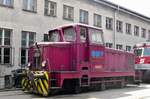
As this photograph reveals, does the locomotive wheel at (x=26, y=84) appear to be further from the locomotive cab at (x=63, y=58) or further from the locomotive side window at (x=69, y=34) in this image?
the locomotive side window at (x=69, y=34)

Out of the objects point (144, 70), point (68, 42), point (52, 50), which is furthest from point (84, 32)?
point (144, 70)

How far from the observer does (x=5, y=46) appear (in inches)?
805

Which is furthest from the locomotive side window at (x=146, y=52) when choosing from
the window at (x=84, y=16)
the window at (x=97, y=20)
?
the window at (x=97, y=20)

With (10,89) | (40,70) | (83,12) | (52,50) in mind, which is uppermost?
(83,12)

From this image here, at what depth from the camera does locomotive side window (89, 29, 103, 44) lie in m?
16.3

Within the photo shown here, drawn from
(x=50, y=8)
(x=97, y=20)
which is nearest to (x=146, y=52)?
(x=97, y=20)

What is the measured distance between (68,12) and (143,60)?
7.08 meters

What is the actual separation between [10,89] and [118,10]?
18953 mm

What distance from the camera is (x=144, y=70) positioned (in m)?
24.3

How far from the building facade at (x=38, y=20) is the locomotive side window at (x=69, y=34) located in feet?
18.8

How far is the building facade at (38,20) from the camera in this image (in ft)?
67.8

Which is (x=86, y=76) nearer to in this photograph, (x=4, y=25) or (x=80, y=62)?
(x=80, y=62)

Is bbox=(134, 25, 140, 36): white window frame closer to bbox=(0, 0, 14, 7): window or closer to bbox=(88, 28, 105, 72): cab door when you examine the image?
→ bbox=(0, 0, 14, 7): window

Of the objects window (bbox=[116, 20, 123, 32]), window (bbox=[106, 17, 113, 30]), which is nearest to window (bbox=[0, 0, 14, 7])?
window (bbox=[106, 17, 113, 30])
